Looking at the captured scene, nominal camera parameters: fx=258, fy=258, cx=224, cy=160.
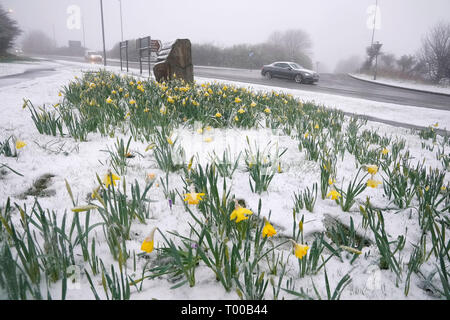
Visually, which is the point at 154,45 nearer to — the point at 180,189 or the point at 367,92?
the point at 367,92

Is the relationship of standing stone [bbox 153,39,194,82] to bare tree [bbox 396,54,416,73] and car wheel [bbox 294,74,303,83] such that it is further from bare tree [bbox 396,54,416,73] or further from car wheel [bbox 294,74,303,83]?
bare tree [bbox 396,54,416,73]

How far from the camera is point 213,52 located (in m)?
35.5

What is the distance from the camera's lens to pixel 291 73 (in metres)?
17.2

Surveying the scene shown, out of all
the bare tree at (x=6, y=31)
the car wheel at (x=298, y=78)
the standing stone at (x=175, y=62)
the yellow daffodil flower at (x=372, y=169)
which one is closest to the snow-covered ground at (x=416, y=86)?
the car wheel at (x=298, y=78)

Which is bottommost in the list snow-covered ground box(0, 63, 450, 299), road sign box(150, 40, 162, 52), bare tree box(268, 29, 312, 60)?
snow-covered ground box(0, 63, 450, 299)

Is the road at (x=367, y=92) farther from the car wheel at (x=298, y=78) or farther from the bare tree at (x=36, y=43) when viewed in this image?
the bare tree at (x=36, y=43)

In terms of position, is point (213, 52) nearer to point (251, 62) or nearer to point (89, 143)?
point (251, 62)

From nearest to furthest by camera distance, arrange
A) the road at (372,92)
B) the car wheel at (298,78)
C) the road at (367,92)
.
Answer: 1. the road at (367,92)
2. the road at (372,92)
3. the car wheel at (298,78)

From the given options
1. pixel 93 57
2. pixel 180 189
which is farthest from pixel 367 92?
pixel 93 57

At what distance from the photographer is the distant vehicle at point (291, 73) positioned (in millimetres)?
16359

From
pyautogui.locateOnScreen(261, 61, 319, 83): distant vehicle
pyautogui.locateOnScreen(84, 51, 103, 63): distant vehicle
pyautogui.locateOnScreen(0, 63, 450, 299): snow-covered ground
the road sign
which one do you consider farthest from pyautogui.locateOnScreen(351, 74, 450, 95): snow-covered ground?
pyautogui.locateOnScreen(84, 51, 103, 63): distant vehicle

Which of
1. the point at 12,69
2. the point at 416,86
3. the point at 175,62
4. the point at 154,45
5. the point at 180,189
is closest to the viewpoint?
the point at 180,189

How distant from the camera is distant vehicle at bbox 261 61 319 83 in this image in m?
16.4
